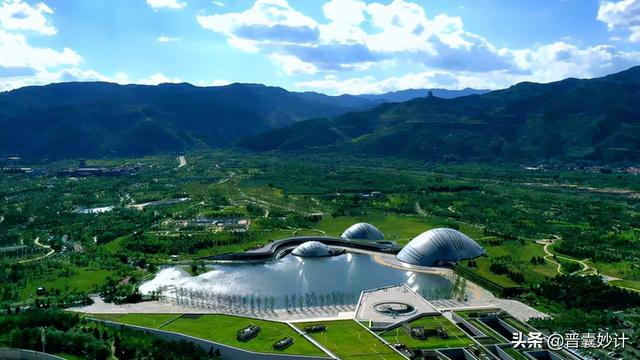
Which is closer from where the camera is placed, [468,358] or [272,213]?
[468,358]

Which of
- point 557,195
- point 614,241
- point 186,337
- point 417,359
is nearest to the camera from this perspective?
point 417,359

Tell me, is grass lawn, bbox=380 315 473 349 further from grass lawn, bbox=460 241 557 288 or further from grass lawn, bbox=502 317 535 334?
grass lawn, bbox=460 241 557 288

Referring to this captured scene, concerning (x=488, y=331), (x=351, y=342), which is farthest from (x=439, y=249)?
(x=351, y=342)

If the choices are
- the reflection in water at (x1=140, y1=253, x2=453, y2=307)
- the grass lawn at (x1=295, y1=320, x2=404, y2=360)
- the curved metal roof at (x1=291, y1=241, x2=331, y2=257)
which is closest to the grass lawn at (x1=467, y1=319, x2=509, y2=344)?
the grass lawn at (x1=295, y1=320, x2=404, y2=360)

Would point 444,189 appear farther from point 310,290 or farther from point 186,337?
point 186,337

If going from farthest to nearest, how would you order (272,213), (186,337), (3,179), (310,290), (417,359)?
(3,179) → (272,213) → (310,290) → (186,337) → (417,359)

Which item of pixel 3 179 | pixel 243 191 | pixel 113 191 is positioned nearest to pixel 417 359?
pixel 243 191

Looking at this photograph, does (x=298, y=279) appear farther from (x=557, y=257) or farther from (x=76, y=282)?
(x=557, y=257)
